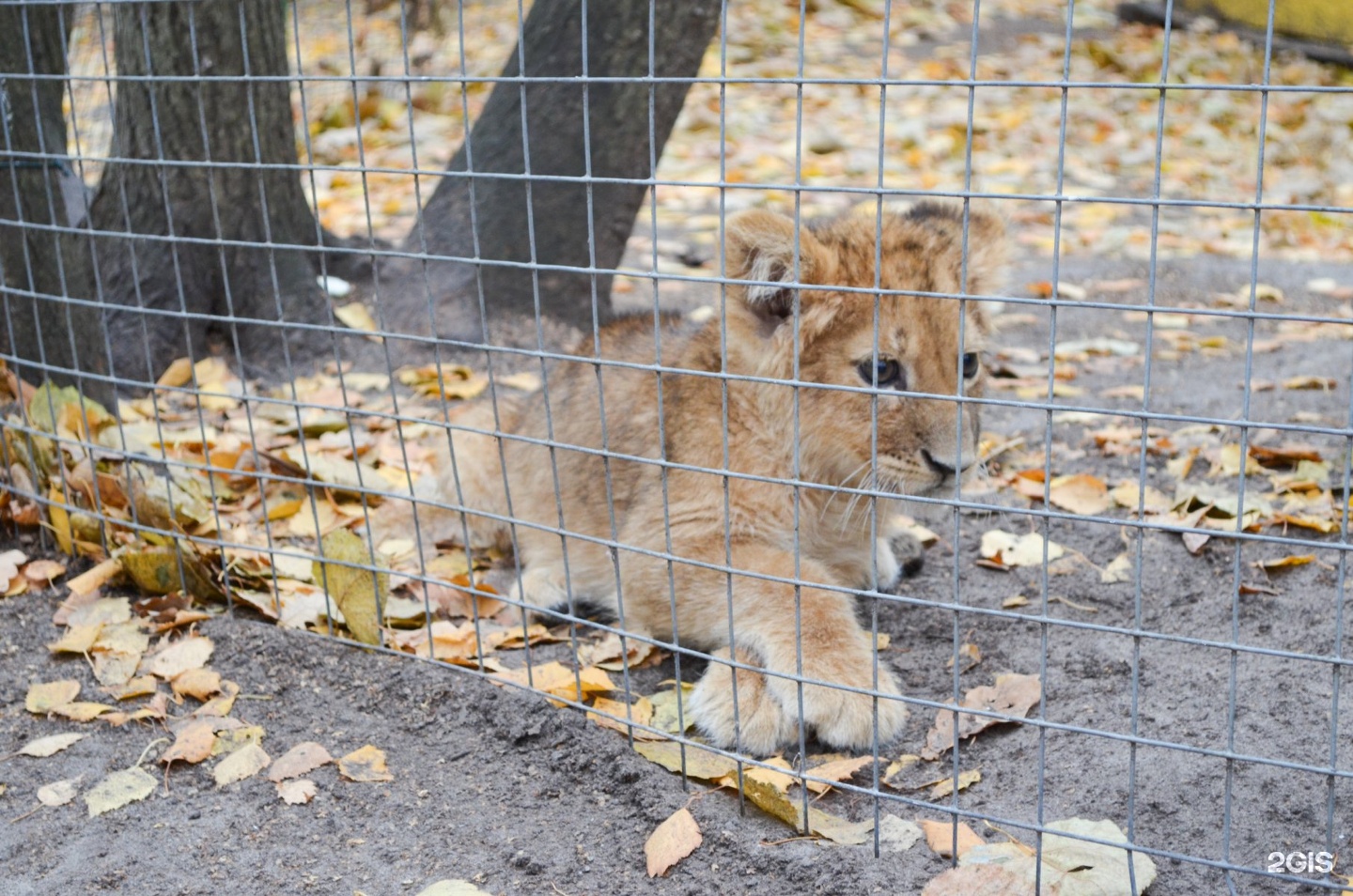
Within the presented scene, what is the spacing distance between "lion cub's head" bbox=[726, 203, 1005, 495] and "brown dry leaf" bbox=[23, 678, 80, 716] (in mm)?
2192

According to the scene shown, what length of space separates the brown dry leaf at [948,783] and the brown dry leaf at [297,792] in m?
1.52

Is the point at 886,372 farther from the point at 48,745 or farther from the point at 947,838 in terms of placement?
the point at 48,745

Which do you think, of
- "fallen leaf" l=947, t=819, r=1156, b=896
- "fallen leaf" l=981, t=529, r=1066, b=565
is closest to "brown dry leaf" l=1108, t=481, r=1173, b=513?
"fallen leaf" l=981, t=529, r=1066, b=565

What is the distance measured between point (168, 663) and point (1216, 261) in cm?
702

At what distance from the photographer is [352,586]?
3.73 metres

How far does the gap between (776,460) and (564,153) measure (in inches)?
109

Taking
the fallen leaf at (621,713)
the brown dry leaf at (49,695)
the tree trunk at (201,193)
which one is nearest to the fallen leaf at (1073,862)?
the fallen leaf at (621,713)

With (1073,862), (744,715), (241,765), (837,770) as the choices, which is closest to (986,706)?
(837,770)

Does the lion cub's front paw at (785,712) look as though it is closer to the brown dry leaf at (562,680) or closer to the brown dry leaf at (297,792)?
the brown dry leaf at (562,680)

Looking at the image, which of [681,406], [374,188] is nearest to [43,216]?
[681,406]

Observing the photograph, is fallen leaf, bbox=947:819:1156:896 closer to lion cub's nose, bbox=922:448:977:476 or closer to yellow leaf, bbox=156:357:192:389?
lion cub's nose, bbox=922:448:977:476

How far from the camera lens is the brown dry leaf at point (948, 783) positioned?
2982 mm

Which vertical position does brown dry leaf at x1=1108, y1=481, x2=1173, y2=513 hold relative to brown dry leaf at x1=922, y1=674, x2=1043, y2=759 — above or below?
above

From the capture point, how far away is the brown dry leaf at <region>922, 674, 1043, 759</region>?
3201 mm
